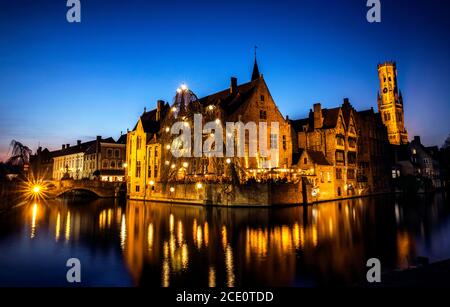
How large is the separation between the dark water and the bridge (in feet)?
115

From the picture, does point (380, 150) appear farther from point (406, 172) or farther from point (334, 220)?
point (334, 220)

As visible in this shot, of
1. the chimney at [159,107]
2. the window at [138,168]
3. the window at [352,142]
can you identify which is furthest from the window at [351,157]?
the window at [138,168]

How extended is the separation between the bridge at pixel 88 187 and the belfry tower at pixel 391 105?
99172mm

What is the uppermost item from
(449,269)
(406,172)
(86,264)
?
(406,172)

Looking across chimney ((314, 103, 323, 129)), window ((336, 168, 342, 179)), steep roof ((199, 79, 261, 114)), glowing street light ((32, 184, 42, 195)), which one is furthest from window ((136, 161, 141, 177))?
window ((336, 168, 342, 179))

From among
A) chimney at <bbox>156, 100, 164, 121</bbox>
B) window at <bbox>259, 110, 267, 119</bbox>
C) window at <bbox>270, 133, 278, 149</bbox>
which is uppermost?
chimney at <bbox>156, 100, 164, 121</bbox>

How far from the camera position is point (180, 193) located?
51.6 m

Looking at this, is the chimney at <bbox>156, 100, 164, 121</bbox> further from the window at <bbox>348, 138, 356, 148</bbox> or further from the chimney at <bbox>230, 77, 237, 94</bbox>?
the window at <bbox>348, 138, 356, 148</bbox>

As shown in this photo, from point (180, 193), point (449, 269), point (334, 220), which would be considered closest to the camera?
point (449, 269)

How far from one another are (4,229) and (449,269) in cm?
3081

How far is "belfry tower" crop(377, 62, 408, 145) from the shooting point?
115 meters

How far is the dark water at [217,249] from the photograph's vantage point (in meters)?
13.1

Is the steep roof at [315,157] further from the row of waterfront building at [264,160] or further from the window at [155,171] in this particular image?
the window at [155,171]
